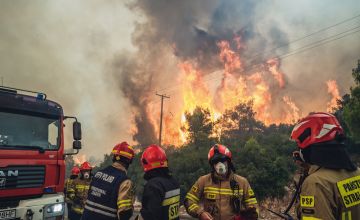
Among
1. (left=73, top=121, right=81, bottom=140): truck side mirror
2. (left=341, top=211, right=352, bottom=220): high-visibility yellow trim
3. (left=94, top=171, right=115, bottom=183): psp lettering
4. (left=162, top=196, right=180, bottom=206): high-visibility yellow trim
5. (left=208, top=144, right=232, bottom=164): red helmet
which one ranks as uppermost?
(left=73, top=121, right=81, bottom=140): truck side mirror

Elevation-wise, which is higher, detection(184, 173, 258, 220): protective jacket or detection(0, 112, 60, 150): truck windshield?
detection(0, 112, 60, 150): truck windshield

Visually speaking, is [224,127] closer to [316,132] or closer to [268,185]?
[268,185]

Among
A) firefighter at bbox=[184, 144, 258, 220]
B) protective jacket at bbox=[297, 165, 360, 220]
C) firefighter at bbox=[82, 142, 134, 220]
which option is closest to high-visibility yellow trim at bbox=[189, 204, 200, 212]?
firefighter at bbox=[184, 144, 258, 220]

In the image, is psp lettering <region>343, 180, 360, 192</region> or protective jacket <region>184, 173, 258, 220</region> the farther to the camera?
protective jacket <region>184, 173, 258, 220</region>

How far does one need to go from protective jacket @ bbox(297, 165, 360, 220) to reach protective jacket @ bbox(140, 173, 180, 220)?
1.82 meters

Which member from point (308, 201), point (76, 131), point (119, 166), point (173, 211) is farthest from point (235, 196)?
point (76, 131)

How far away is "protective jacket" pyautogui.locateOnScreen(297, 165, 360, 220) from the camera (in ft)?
6.74

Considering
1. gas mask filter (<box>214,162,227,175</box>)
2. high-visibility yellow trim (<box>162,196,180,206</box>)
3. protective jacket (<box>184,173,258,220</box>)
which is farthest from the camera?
gas mask filter (<box>214,162,227,175</box>)

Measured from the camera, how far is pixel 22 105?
22.4 feet

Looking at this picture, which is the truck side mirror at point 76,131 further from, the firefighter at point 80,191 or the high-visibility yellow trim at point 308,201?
the high-visibility yellow trim at point 308,201

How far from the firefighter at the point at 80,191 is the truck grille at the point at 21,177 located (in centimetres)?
233

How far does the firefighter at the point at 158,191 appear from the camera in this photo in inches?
141

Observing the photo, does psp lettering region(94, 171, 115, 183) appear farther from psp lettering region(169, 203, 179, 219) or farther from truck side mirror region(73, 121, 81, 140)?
truck side mirror region(73, 121, 81, 140)

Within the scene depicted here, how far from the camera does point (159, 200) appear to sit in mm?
3627
